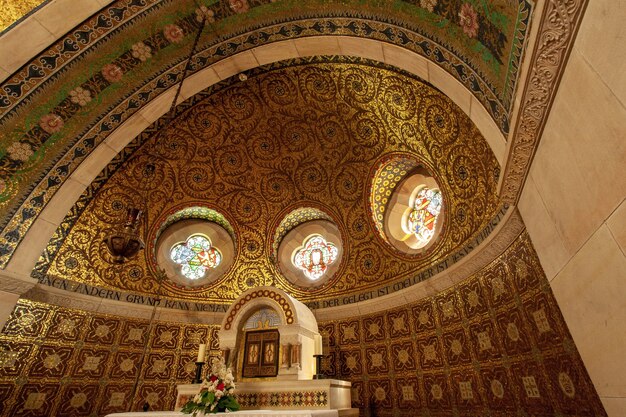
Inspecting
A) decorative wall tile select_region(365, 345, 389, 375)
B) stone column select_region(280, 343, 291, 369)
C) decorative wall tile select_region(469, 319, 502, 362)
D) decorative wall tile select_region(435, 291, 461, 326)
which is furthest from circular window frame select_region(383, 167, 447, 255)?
stone column select_region(280, 343, 291, 369)

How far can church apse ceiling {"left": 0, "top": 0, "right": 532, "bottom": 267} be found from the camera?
18.7ft

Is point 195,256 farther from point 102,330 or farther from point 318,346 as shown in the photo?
point 318,346

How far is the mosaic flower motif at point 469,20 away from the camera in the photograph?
3.95 metres

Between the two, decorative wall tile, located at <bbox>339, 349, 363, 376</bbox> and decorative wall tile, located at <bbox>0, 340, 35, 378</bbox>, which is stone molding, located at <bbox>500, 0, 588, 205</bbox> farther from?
decorative wall tile, located at <bbox>0, 340, 35, 378</bbox>

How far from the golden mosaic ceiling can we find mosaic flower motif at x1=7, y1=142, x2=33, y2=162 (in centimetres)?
163

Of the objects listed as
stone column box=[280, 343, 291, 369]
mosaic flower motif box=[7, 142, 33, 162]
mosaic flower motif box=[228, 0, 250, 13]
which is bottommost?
stone column box=[280, 343, 291, 369]

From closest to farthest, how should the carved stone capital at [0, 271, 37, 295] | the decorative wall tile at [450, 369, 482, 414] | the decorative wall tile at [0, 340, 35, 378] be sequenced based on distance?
1. the decorative wall tile at [450, 369, 482, 414]
2. the carved stone capital at [0, 271, 37, 295]
3. the decorative wall tile at [0, 340, 35, 378]

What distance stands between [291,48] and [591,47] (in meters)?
6.06

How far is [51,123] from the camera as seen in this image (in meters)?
6.68

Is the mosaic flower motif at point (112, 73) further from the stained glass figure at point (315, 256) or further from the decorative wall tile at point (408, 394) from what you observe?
the decorative wall tile at point (408, 394)

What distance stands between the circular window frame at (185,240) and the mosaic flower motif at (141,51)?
14.5ft

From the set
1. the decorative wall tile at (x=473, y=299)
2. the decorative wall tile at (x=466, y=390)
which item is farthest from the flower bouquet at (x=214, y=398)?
the decorative wall tile at (x=473, y=299)

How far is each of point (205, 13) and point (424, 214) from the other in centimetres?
628

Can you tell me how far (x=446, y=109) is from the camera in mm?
5945
